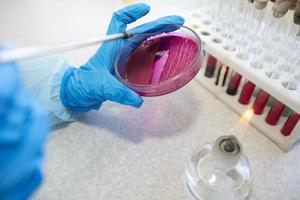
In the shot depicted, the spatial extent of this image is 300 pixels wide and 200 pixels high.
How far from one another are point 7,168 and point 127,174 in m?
0.41

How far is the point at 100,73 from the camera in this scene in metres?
0.68

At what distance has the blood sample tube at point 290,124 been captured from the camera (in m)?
0.71

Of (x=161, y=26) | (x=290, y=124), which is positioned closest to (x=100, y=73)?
(x=161, y=26)

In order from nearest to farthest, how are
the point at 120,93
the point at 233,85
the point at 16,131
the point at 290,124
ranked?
the point at 16,131 < the point at 120,93 < the point at 290,124 < the point at 233,85

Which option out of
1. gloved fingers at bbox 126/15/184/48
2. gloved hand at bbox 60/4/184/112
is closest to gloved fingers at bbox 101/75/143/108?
gloved hand at bbox 60/4/184/112

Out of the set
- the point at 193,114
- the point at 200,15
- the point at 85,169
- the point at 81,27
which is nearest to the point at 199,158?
the point at 193,114

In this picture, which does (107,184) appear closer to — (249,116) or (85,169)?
(85,169)

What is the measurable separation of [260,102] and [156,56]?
305mm

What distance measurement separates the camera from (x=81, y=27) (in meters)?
1.05

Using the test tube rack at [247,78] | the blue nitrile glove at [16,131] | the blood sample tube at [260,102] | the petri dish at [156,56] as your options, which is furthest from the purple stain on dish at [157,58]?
the blue nitrile glove at [16,131]

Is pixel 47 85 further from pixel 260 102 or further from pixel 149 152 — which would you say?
pixel 260 102

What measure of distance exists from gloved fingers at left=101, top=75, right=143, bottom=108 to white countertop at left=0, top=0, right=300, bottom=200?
15 centimetres

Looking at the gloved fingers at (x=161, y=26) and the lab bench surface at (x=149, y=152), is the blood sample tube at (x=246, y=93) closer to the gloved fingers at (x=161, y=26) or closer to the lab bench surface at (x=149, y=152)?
the lab bench surface at (x=149, y=152)

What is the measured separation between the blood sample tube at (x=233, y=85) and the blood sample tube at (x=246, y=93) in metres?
0.03
